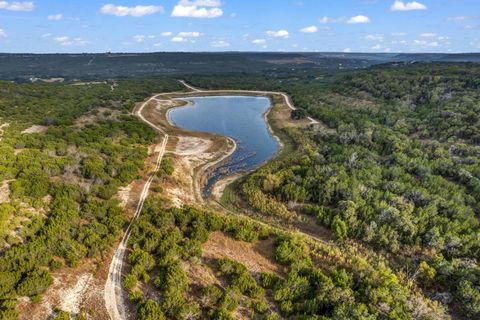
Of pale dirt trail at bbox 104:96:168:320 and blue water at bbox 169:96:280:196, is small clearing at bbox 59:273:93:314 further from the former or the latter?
blue water at bbox 169:96:280:196

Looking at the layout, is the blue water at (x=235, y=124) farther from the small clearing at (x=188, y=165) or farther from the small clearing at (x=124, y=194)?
the small clearing at (x=124, y=194)

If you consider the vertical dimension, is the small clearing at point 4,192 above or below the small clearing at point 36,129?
below

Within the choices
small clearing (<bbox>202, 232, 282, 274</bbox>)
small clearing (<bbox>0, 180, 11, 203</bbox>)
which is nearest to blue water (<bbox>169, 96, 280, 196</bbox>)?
small clearing (<bbox>202, 232, 282, 274</bbox>)

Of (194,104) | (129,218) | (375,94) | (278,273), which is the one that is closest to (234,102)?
(194,104)

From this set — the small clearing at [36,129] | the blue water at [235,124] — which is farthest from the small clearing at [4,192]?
the small clearing at [36,129]

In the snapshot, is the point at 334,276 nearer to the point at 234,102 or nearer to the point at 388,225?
the point at 388,225

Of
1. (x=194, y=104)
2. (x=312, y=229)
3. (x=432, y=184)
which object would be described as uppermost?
(x=194, y=104)

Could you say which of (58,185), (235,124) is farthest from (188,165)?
(235,124)

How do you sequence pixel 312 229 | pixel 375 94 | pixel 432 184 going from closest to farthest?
pixel 312 229
pixel 432 184
pixel 375 94
